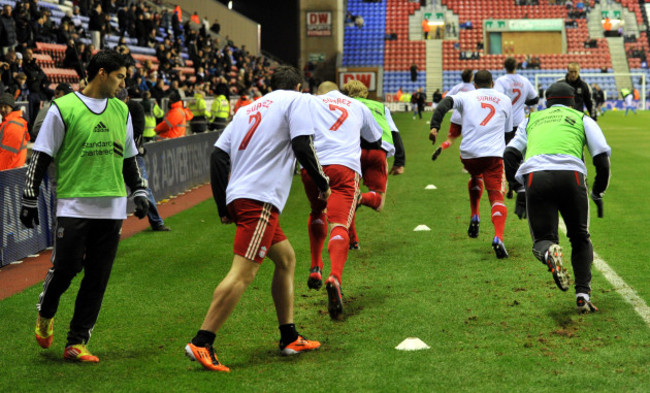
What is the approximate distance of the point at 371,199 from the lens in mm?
8914

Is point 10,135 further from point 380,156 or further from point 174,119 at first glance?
point 174,119

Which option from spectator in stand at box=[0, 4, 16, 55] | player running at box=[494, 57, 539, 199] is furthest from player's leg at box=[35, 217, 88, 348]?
spectator in stand at box=[0, 4, 16, 55]

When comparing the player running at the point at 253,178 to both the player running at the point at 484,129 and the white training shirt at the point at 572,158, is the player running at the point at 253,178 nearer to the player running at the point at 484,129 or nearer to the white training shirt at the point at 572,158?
the white training shirt at the point at 572,158

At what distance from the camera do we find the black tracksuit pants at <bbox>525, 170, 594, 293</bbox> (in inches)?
264

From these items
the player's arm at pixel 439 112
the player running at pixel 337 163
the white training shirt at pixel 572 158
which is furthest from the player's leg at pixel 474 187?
the white training shirt at pixel 572 158

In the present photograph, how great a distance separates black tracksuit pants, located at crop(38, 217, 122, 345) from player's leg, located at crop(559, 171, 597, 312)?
353 cm

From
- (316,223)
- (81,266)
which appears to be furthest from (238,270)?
(316,223)

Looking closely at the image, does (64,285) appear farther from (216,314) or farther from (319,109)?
(319,109)

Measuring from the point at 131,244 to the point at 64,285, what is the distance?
5165 millimetres

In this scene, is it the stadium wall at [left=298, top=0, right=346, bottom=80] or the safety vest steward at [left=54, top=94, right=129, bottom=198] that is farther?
the stadium wall at [left=298, top=0, right=346, bottom=80]

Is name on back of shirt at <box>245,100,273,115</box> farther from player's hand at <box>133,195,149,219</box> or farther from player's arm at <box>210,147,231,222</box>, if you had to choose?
player's hand at <box>133,195,149,219</box>

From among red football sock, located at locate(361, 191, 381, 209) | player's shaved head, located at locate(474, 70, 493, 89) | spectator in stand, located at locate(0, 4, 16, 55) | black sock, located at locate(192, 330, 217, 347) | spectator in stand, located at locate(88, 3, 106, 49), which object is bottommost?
black sock, located at locate(192, 330, 217, 347)

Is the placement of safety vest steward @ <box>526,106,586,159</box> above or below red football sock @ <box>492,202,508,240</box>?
above

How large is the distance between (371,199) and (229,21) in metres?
40.4
